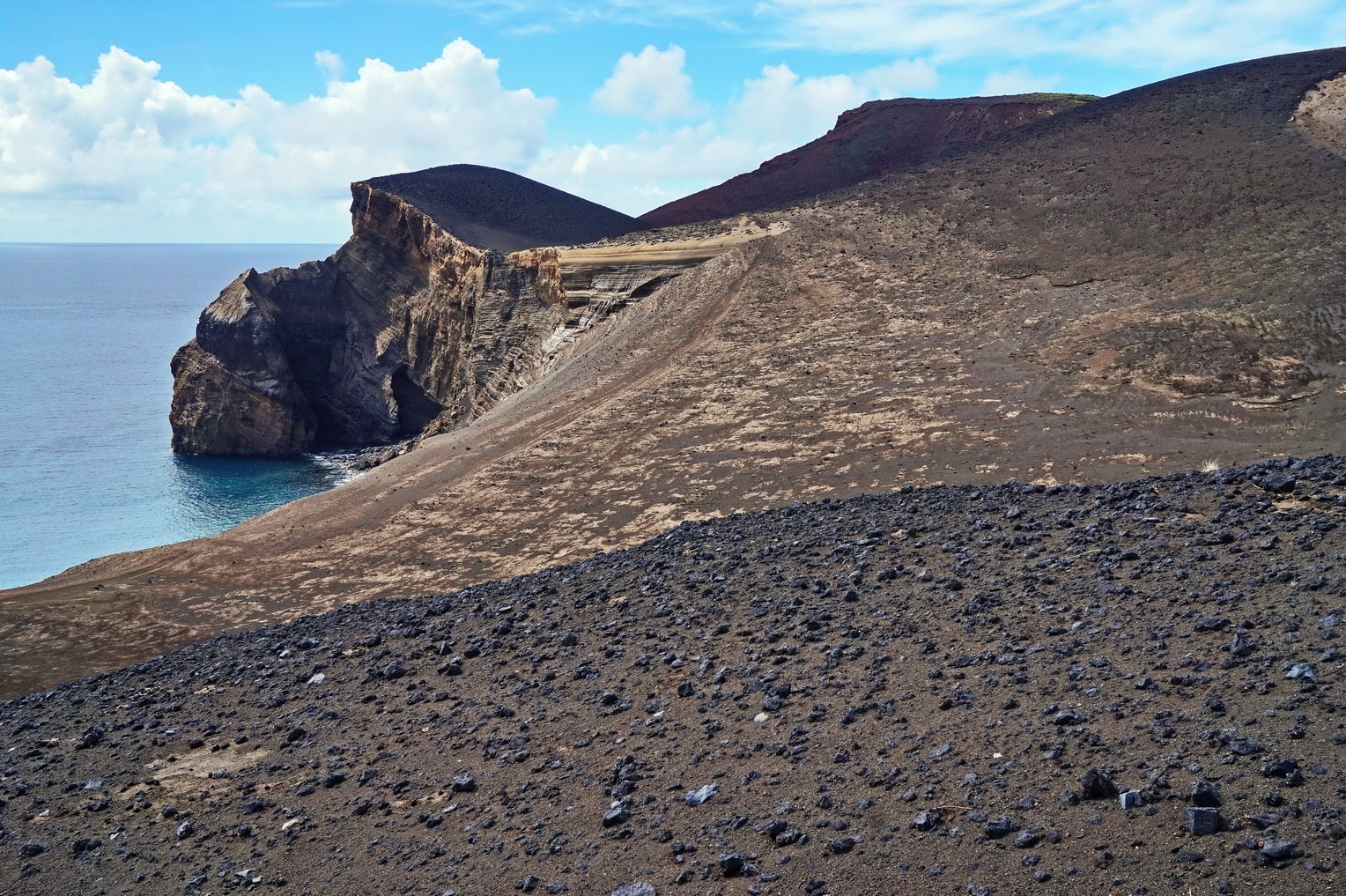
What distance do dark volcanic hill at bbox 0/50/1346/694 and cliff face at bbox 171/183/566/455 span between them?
8.63 meters

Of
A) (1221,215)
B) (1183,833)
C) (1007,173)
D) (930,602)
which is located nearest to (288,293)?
(1007,173)

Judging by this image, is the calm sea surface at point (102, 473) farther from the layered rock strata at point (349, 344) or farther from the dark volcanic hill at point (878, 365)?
the dark volcanic hill at point (878, 365)

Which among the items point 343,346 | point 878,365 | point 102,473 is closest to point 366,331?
point 343,346

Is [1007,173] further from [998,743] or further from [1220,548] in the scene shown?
[998,743]

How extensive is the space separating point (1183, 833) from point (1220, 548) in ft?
19.3

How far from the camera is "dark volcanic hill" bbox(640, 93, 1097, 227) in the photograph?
52.3 meters

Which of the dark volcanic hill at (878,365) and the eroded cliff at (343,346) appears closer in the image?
the dark volcanic hill at (878,365)

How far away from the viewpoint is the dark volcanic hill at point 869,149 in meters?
52.3

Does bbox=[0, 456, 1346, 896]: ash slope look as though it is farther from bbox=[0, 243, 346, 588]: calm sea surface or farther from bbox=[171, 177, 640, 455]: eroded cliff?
bbox=[171, 177, 640, 455]: eroded cliff

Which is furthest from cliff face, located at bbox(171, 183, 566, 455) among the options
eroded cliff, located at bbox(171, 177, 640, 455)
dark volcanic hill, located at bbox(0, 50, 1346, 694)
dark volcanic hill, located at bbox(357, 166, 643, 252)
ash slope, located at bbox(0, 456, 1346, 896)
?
ash slope, located at bbox(0, 456, 1346, 896)

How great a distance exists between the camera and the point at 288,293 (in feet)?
167

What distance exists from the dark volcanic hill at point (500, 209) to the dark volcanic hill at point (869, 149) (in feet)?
12.5

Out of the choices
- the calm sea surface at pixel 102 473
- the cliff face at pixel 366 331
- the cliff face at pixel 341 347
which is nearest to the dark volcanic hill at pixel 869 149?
the cliff face at pixel 366 331

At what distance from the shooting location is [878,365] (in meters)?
25.1
